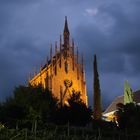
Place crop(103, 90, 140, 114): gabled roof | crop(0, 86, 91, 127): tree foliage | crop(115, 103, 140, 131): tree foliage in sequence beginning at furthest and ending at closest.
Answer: crop(103, 90, 140, 114): gabled roof
crop(115, 103, 140, 131): tree foliage
crop(0, 86, 91, 127): tree foliage

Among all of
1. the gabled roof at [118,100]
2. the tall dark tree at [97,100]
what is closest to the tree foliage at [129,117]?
the tall dark tree at [97,100]

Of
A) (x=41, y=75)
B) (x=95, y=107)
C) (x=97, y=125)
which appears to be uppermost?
(x=41, y=75)

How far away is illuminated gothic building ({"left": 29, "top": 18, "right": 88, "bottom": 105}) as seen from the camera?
83188 mm

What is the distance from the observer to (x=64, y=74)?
284 ft

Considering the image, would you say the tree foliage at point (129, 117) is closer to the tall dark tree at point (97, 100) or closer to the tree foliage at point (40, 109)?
the tree foliage at point (40, 109)

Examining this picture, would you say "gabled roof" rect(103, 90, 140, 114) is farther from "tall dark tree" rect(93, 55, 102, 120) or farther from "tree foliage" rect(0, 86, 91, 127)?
"tree foliage" rect(0, 86, 91, 127)

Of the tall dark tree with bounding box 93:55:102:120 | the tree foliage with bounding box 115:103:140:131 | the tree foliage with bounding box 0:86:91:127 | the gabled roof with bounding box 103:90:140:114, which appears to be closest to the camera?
the tree foliage with bounding box 0:86:91:127

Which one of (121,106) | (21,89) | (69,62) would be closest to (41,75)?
(69,62)

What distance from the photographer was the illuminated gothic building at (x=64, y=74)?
83.2m

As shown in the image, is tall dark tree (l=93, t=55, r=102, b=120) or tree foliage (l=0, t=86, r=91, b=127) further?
tall dark tree (l=93, t=55, r=102, b=120)

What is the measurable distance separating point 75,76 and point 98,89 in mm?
24038

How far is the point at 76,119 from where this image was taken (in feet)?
165

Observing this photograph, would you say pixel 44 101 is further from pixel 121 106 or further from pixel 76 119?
pixel 121 106

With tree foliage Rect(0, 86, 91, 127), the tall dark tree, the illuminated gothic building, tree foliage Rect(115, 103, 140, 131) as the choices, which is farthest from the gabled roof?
tree foliage Rect(115, 103, 140, 131)
